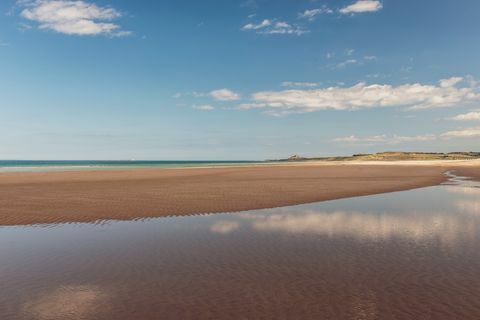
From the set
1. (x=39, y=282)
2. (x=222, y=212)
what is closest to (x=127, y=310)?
(x=39, y=282)

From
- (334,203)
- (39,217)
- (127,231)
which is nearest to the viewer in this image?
(127,231)

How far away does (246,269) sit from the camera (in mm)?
9617

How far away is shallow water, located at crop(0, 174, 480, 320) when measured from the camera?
714 cm

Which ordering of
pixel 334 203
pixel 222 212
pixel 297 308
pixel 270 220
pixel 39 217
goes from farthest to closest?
pixel 334 203 → pixel 222 212 → pixel 39 217 → pixel 270 220 → pixel 297 308

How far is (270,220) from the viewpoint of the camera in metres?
16.5

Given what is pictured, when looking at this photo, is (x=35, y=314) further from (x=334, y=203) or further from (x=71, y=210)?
(x=334, y=203)

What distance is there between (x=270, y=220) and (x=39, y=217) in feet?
38.1

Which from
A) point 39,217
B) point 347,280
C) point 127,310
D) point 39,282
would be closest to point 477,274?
point 347,280

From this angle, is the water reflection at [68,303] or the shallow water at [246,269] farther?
the shallow water at [246,269]

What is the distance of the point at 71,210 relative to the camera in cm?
1980

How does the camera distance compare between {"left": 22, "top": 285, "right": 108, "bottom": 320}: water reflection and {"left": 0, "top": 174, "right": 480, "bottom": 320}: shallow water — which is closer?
{"left": 22, "top": 285, "right": 108, "bottom": 320}: water reflection

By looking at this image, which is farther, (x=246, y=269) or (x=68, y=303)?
(x=246, y=269)

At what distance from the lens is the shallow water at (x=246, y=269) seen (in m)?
7.14

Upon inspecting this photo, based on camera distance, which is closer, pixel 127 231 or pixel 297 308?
pixel 297 308
